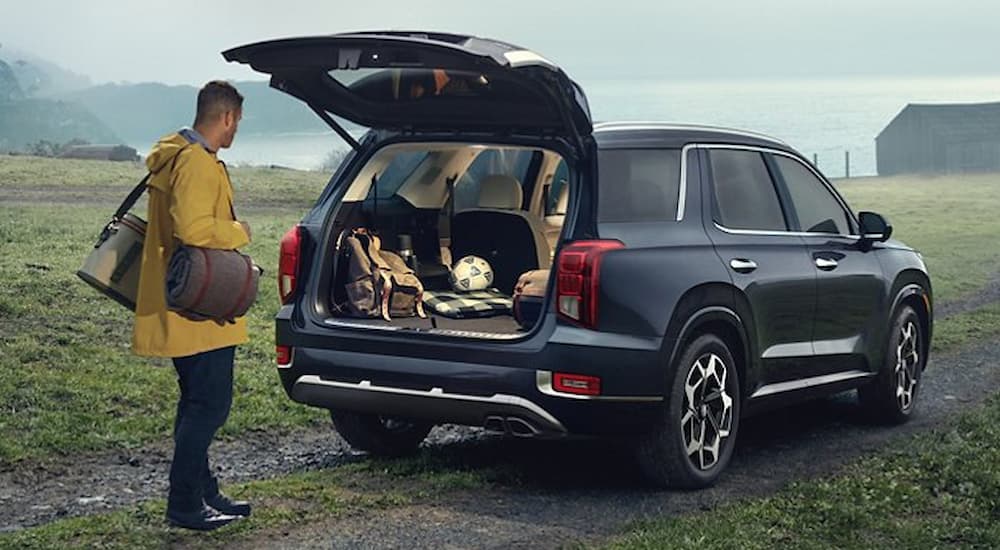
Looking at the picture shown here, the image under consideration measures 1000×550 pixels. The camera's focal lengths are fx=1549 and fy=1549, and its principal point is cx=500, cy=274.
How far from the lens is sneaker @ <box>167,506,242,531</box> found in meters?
6.58

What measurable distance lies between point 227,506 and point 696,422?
240 cm

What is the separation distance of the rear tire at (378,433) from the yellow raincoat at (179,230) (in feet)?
6.37

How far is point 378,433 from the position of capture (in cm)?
855

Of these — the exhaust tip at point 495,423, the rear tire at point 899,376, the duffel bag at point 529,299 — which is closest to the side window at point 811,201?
the rear tire at point 899,376

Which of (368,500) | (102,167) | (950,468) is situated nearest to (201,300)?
(368,500)

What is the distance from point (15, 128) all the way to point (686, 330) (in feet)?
603

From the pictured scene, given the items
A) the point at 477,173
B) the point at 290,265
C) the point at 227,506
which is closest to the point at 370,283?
the point at 290,265

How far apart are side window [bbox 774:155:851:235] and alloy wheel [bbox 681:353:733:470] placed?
1.62 m

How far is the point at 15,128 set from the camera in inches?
7131

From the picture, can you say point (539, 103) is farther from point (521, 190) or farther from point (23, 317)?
point (23, 317)

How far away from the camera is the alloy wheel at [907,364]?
998 cm

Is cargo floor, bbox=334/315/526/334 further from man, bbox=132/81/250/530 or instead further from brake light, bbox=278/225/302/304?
man, bbox=132/81/250/530

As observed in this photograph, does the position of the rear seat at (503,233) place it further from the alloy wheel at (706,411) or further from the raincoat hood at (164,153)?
the raincoat hood at (164,153)

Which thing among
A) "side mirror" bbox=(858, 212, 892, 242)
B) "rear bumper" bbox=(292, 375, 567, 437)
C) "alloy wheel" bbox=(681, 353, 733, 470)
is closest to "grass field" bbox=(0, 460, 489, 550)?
"rear bumper" bbox=(292, 375, 567, 437)
